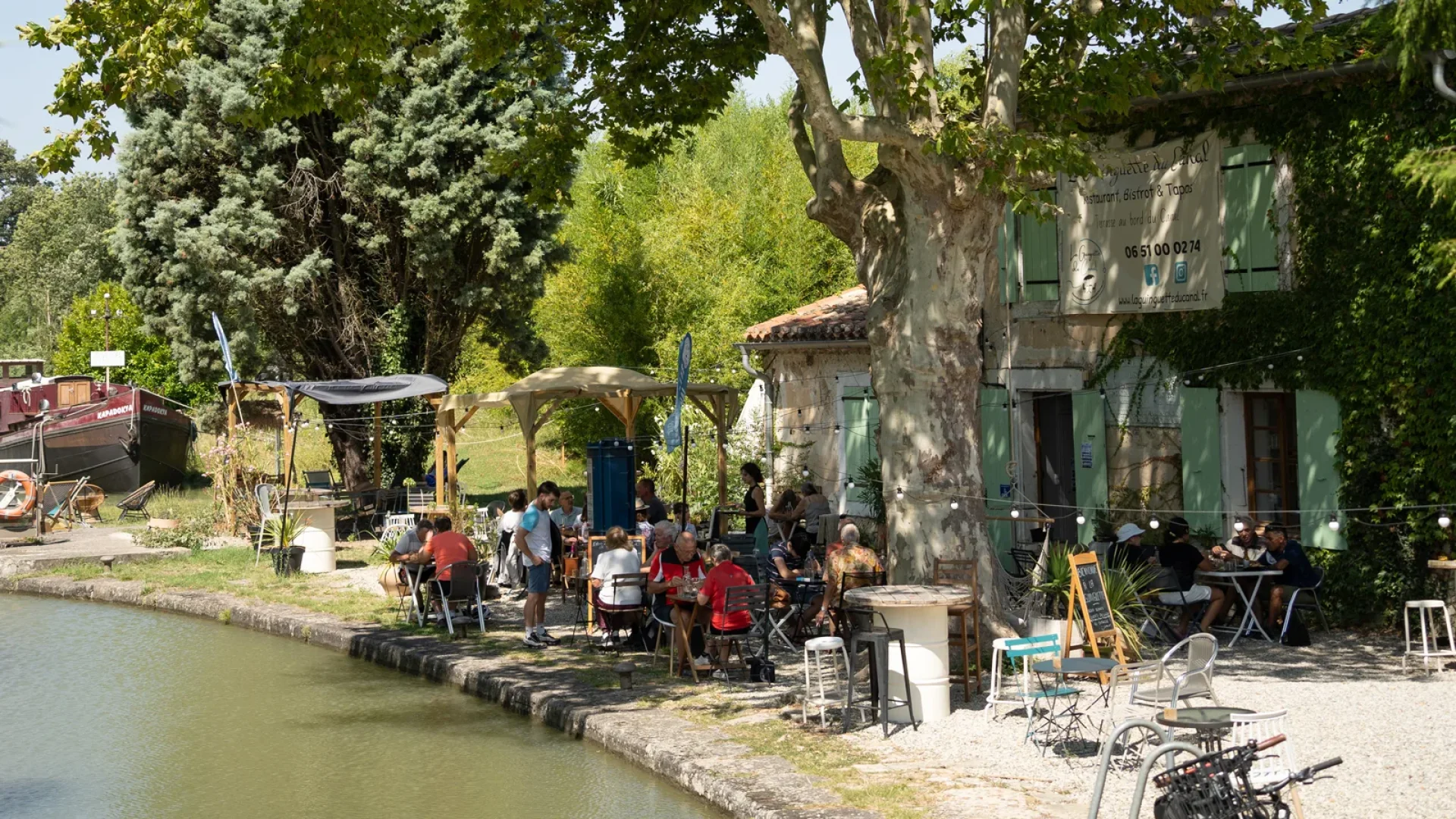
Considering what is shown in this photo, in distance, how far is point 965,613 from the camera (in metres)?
10.1

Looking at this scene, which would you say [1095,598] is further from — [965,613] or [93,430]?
[93,430]

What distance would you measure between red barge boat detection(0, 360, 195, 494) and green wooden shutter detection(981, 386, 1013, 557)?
20600mm

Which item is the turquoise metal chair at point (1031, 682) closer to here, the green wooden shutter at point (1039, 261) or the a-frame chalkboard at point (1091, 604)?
the a-frame chalkboard at point (1091, 604)

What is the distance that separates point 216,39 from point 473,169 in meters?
4.90

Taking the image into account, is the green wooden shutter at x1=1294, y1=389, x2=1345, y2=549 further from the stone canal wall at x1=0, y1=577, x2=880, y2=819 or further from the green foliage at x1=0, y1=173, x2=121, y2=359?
the green foliage at x1=0, y1=173, x2=121, y2=359

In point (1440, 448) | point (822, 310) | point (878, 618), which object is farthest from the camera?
point (822, 310)

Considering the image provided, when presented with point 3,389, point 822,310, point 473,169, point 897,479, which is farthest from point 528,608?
point 3,389

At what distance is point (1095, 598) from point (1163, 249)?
5346mm

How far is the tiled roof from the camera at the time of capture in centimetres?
1856

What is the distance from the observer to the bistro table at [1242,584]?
463 inches

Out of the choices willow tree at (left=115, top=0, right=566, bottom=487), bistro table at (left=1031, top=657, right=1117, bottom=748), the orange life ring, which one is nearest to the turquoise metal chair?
bistro table at (left=1031, top=657, right=1117, bottom=748)

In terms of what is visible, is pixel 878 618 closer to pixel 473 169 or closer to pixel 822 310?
pixel 822 310

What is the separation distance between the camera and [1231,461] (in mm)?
13891

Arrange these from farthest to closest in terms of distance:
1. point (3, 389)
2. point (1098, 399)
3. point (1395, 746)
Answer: point (3, 389) < point (1098, 399) < point (1395, 746)
